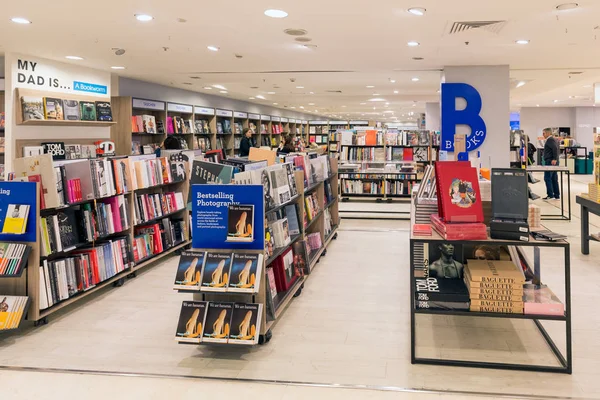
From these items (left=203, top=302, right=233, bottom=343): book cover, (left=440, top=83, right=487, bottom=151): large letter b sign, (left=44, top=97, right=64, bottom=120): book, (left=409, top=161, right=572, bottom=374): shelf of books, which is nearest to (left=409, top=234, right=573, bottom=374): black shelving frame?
(left=409, top=161, right=572, bottom=374): shelf of books

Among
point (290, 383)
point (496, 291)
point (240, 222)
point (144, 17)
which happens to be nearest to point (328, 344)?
point (290, 383)

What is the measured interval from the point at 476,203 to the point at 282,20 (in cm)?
297

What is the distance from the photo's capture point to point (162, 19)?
17.3ft

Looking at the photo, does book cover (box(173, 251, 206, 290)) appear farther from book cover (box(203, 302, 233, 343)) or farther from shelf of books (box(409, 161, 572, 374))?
shelf of books (box(409, 161, 572, 374))

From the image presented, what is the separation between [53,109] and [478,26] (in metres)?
6.04

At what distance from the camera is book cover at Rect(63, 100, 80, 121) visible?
26.5 feet

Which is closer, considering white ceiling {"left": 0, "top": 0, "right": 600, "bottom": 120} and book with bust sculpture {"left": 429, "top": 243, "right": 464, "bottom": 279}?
book with bust sculpture {"left": 429, "top": 243, "right": 464, "bottom": 279}

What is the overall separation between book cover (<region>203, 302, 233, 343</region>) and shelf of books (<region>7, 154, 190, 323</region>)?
5.16 ft

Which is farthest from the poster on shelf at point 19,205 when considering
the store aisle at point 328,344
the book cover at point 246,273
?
the book cover at point 246,273

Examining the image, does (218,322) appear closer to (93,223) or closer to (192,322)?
(192,322)

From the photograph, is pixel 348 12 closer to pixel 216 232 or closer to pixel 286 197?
pixel 286 197

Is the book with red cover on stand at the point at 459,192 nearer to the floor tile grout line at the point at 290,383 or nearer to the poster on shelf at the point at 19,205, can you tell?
the floor tile grout line at the point at 290,383

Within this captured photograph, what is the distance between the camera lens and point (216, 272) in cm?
362

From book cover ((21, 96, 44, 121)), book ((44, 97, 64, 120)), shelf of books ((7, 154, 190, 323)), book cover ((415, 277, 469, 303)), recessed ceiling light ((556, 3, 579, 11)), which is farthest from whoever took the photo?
book ((44, 97, 64, 120))
